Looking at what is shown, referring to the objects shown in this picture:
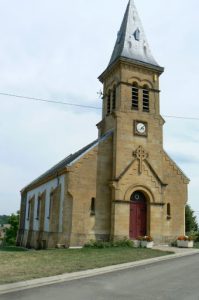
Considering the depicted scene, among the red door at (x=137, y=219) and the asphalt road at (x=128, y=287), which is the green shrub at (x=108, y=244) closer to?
the red door at (x=137, y=219)

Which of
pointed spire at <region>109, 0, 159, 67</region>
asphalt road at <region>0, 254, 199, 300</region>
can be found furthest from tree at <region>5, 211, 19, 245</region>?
asphalt road at <region>0, 254, 199, 300</region>

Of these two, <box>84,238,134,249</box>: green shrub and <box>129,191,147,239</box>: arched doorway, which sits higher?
<box>129,191,147,239</box>: arched doorway

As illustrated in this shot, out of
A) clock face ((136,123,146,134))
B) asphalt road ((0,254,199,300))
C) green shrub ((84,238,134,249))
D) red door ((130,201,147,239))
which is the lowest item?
asphalt road ((0,254,199,300))

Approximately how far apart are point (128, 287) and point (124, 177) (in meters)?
14.8

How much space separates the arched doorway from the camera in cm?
2442

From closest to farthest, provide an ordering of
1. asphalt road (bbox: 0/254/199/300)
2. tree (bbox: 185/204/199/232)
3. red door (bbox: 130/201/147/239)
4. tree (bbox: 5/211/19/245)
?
asphalt road (bbox: 0/254/199/300) < red door (bbox: 130/201/147/239) < tree (bbox: 185/204/199/232) < tree (bbox: 5/211/19/245)

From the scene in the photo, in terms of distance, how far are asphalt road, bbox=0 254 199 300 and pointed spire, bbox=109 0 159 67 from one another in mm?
18778

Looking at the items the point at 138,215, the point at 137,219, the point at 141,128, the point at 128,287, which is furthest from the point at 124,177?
the point at 128,287

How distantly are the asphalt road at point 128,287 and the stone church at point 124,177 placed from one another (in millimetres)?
10885

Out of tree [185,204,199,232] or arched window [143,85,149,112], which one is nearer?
arched window [143,85,149,112]

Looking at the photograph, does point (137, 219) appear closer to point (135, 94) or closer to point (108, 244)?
point (108, 244)

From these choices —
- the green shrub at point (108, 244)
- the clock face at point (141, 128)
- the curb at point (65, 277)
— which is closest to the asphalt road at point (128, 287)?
the curb at point (65, 277)

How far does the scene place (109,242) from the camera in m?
22.8

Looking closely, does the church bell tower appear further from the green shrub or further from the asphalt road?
the asphalt road
